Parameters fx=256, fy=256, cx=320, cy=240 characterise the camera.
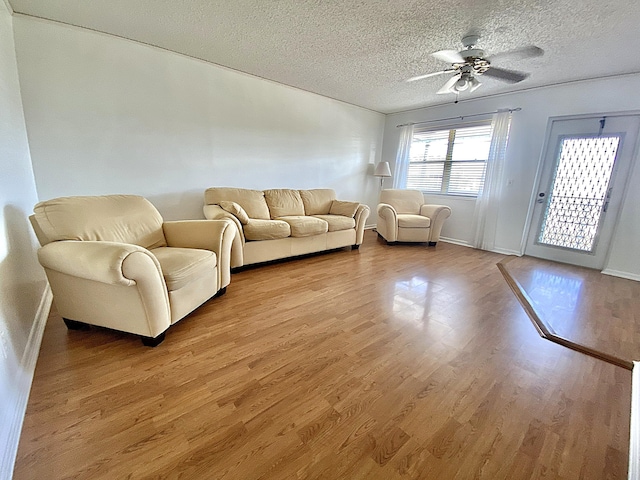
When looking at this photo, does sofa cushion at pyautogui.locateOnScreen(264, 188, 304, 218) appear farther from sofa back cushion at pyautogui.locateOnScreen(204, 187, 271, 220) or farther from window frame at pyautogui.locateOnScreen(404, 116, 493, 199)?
window frame at pyautogui.locateOnScreen(404, 116, 493, 199)

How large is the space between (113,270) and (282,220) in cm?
208

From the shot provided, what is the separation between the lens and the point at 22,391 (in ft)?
3.84

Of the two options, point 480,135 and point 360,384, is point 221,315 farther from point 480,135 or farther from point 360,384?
point 480,135

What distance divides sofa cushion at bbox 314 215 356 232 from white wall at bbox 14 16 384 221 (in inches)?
41.6

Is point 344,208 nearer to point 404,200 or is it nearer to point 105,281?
point 404,200

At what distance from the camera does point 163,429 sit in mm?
1075

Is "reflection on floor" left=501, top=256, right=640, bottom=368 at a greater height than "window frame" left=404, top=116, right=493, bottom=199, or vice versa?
"window frame" left=404, top=116, right=493, bottom=199

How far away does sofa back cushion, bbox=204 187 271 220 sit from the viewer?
123 inches

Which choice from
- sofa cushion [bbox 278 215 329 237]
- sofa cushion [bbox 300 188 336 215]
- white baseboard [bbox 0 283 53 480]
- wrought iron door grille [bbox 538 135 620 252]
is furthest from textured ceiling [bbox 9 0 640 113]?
white baseboard [bbox 0 283 53 480]

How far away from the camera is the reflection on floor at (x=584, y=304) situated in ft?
6.02

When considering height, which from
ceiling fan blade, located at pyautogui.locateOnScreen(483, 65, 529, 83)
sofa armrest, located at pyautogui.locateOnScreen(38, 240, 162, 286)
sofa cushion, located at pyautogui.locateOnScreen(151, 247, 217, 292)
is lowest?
sofa cushion, located at pyautogui.locateOnScreen(151, 247, 217, 292)

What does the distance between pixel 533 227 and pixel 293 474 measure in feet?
15.2

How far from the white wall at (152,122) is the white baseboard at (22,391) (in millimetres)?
1494

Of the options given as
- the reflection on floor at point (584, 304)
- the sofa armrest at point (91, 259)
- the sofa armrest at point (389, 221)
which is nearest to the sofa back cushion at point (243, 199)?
the sofa armrest at point (91, 259)
